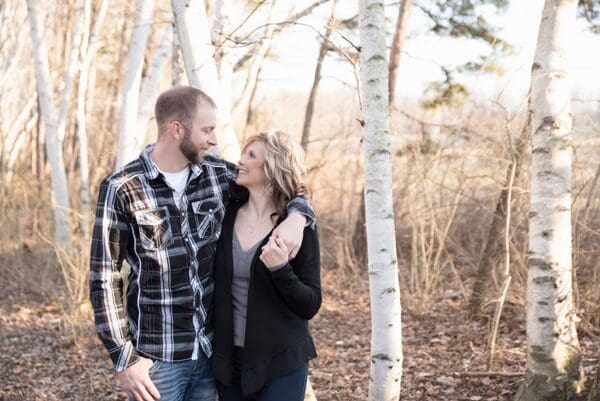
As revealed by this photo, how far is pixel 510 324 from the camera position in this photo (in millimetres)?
6160

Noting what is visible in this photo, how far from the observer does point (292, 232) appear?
95.3 inches

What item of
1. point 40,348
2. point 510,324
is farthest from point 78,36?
point 510,324

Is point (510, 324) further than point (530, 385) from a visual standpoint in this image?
Yes

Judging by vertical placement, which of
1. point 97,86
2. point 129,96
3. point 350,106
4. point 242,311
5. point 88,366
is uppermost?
point 97,86

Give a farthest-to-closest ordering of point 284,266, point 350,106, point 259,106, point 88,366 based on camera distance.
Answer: point 259,106
point 350,106
point 88,366
point 284,266

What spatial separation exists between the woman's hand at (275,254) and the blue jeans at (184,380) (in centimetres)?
47

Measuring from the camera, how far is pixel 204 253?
251 cm

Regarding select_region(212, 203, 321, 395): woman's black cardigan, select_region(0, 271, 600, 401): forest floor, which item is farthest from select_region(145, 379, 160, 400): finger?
select_region(0, 271, 600, 401): forest floor

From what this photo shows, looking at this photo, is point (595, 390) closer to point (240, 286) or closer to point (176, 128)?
point (240, 286)

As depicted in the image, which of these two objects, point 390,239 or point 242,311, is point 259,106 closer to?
point 390,239

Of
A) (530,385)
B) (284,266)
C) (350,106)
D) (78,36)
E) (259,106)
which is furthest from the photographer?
(259,106)

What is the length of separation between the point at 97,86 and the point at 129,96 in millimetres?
10541

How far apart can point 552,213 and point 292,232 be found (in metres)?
1.77

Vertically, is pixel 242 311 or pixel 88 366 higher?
pixel 242 311
